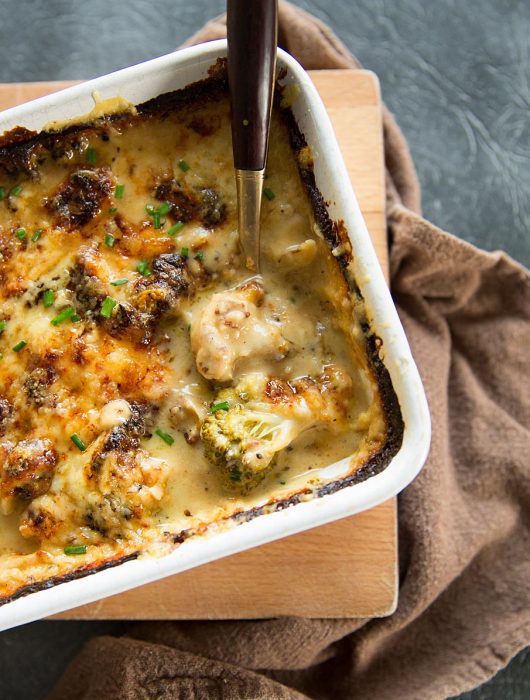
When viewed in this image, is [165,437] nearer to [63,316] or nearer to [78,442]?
[78,442]

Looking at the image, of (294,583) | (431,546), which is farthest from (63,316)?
(431,546)

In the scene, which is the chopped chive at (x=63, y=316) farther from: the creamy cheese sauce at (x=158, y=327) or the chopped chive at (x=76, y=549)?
the chopped chive at (x=76, y=549)

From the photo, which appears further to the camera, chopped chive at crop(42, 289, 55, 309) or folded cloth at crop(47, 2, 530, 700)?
folded cloth at crop(47, 2, 530, 700)

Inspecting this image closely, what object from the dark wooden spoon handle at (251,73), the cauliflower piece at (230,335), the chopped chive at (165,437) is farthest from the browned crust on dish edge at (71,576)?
the dark wooden spoon handle at (251,73)

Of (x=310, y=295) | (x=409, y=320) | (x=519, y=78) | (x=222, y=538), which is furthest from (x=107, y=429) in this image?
(x=519, y=78)

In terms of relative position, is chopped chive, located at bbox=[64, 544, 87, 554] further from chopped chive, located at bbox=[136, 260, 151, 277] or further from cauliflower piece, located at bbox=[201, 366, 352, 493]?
chopped chive, located at bbox=[136, 260, 151, 277]

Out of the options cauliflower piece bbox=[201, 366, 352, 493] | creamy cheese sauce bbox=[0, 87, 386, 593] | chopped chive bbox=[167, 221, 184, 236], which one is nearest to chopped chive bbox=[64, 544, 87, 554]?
creamy cheese sauce bbox=[0, 87, 386, 593]

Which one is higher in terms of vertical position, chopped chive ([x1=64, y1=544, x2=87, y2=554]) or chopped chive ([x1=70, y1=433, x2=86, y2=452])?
chopped chive ([x1=70, y1=433, x2=86, y2=452])

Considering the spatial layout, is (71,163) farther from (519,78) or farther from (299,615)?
(519,78)
